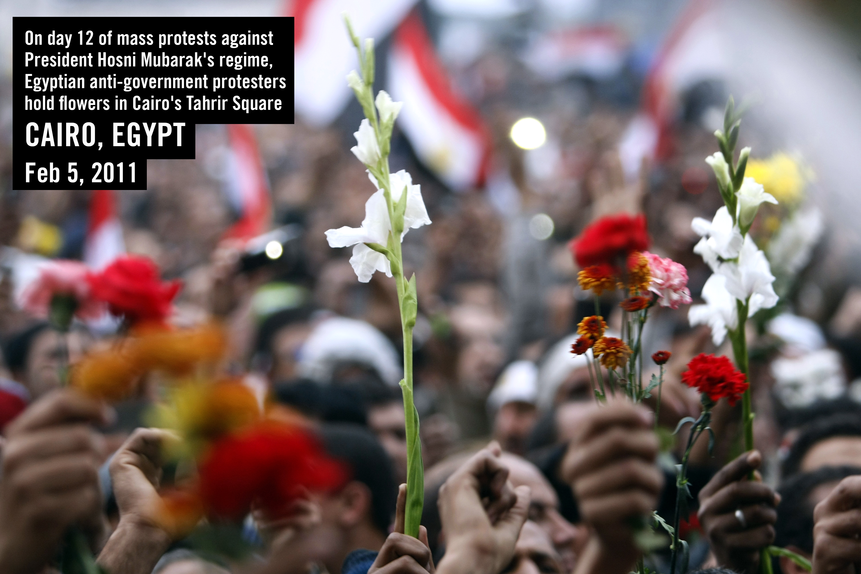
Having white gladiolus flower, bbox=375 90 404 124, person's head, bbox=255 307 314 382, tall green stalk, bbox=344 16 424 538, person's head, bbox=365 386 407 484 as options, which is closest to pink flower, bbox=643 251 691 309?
tall green stalk, bbox=344 16 424 538

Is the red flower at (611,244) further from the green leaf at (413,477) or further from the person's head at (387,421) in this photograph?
the person's head at (387,421)

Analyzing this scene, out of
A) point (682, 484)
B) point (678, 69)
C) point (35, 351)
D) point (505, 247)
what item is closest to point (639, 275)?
point (682, 484)

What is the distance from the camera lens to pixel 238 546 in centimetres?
102

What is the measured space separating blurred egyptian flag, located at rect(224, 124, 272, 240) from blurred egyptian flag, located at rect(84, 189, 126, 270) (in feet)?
2.47

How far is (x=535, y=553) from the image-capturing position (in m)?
1.92

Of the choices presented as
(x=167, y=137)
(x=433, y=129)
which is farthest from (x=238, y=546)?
(x=433, y=129)

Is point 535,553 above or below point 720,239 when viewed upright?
below

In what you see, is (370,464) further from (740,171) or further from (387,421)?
(740,171)

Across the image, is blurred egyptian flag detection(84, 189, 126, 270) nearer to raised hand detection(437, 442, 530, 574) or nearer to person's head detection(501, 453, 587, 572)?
person's head detection(501, 453, 587, 572)

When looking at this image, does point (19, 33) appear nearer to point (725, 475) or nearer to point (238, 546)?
point (238, 546)

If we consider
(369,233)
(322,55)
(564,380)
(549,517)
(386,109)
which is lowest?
(549,517)

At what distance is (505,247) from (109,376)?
4.28 metres

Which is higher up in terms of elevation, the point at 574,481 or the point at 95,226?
the point at 95,226

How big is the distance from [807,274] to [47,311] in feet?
11.0
